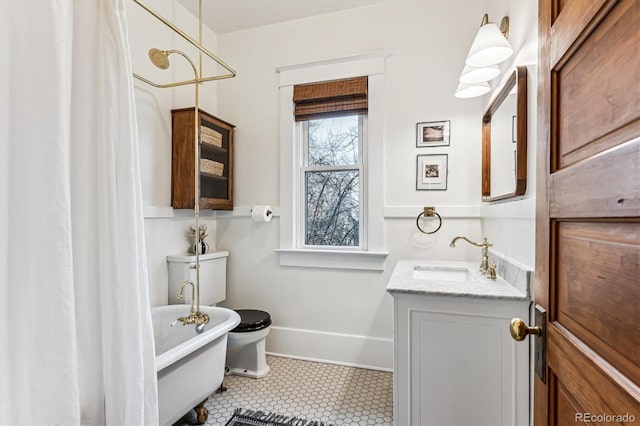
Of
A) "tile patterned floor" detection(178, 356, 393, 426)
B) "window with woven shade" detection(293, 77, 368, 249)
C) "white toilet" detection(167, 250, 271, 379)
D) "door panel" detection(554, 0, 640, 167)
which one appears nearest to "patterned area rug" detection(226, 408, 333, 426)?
"tile patterned floor" detection(178, 356, 393, 426)

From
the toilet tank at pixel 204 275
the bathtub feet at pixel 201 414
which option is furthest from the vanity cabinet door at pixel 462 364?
the toilet tank at pixel 204 275

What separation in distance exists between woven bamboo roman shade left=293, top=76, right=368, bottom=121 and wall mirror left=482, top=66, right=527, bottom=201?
93 cm

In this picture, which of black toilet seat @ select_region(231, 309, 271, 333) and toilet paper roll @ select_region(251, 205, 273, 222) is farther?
toilet paper roll @ select_region(251, 205, 273, 222)

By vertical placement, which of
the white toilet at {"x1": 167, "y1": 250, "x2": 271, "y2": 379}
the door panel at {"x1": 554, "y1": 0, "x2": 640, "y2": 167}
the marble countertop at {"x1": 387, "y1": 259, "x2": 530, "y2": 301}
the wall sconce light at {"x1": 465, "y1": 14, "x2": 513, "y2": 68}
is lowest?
the white toilet at {"x1": 167, "y1": 250, "x2": 271, "y2": 379}

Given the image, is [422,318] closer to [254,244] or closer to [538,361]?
[538,361]

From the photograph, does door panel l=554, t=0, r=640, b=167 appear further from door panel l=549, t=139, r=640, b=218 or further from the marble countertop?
the marble countertop

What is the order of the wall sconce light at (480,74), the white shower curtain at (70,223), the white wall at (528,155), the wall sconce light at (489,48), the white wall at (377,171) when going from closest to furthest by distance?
the white shower curtain at (70,223), the white wall at (528,155), the wall sconce light at (489,48), the wall sconce light at (480,74), the white wall at (377,171)

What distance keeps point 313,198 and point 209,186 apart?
88cm

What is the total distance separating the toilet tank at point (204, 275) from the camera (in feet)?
7.75

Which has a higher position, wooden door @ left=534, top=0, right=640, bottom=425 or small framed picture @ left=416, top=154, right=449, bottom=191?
small framed picture @ left=416, top=154, right=449, bottom=191

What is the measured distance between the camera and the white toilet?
7.26ft

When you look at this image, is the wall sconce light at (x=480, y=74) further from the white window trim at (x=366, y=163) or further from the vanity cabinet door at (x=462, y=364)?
the vanity cabinet door at (x=462, y=364)

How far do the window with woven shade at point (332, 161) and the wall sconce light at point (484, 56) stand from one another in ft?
2.88

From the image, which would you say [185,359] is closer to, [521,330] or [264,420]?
[264,420]
